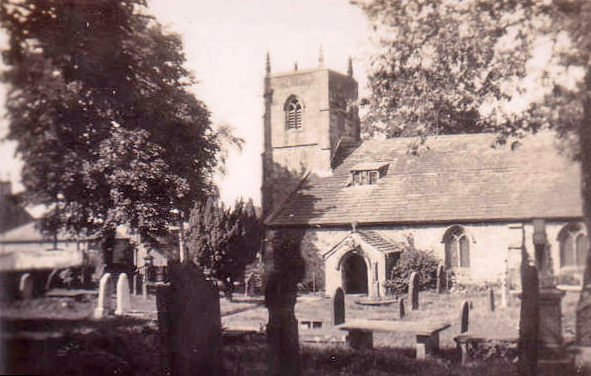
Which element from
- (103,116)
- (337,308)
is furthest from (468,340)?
(103,116)

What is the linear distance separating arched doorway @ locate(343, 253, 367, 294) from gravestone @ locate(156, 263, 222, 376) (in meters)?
15.4

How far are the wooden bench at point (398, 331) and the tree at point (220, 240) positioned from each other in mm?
9188

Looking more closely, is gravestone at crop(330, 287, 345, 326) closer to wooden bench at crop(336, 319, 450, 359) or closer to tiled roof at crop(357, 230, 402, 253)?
wooden bench at crop(336, 319, 450, 359)

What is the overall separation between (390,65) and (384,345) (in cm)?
576

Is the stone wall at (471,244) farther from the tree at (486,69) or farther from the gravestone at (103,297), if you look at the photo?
the gravestone at (103,297)

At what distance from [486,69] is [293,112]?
10693mm

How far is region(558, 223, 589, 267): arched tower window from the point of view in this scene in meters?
6.39

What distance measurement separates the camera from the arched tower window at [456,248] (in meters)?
18.5

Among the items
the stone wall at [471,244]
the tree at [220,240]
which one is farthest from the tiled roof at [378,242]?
the tree at [220,240]

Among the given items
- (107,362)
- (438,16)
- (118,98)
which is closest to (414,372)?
(107,362)

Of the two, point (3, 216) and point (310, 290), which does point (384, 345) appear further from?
point (310, 290)

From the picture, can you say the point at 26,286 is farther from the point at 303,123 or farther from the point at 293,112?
the point at 303,123

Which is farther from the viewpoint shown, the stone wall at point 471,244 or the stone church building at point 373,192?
the stone wall at point 471,244

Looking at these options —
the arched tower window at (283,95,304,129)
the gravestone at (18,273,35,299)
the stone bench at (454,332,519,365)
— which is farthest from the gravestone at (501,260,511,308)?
the gravestone at (18,273,35,299)
